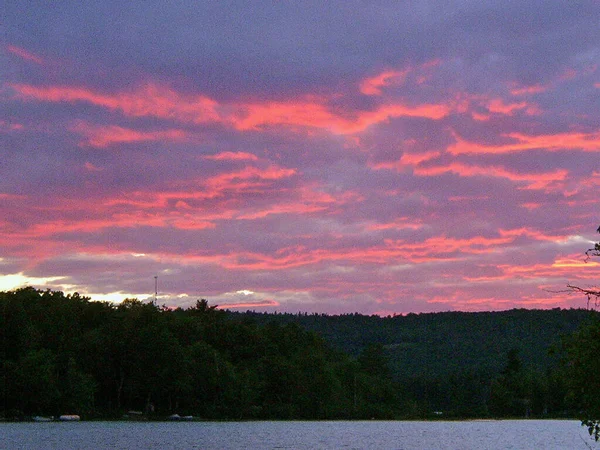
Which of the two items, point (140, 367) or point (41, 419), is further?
point (140, 367)

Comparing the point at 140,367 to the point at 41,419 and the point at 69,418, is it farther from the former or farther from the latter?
the point at 41,419

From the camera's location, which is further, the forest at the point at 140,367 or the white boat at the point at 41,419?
the forest at the point at 140,367

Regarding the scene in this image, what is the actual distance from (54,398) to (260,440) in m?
56.6

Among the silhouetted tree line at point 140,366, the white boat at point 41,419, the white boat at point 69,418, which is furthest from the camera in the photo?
the silhouetted tree line at point 140,366

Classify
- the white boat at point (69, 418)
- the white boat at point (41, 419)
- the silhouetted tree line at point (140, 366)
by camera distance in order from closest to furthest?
the white boat at point (41, 419), the white boat at point (69, 418), the silhouetted tree line at point (140, 366)

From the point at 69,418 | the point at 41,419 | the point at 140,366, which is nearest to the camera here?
the point at 41,419

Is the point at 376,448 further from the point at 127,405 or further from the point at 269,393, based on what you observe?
the point at 269,393

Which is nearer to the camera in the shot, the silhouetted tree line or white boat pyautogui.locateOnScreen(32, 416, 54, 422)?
white boat pyautogui.locateOnScreen(32, 416, 54, 422)

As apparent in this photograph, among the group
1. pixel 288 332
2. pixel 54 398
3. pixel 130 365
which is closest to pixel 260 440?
pixel 54 398

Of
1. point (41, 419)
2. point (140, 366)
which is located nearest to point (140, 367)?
point (140, 366)

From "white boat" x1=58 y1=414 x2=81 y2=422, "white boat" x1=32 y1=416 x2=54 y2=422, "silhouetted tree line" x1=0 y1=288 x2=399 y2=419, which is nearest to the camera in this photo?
"white boat" x1=32 y1=416 x2=54 y2=422

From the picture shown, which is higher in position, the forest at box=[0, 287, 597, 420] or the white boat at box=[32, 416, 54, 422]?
the forest at box=[0, 287, 597, 420]

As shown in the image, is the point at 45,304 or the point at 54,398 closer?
the point at 54,398

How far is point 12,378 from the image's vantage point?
134125 mm
